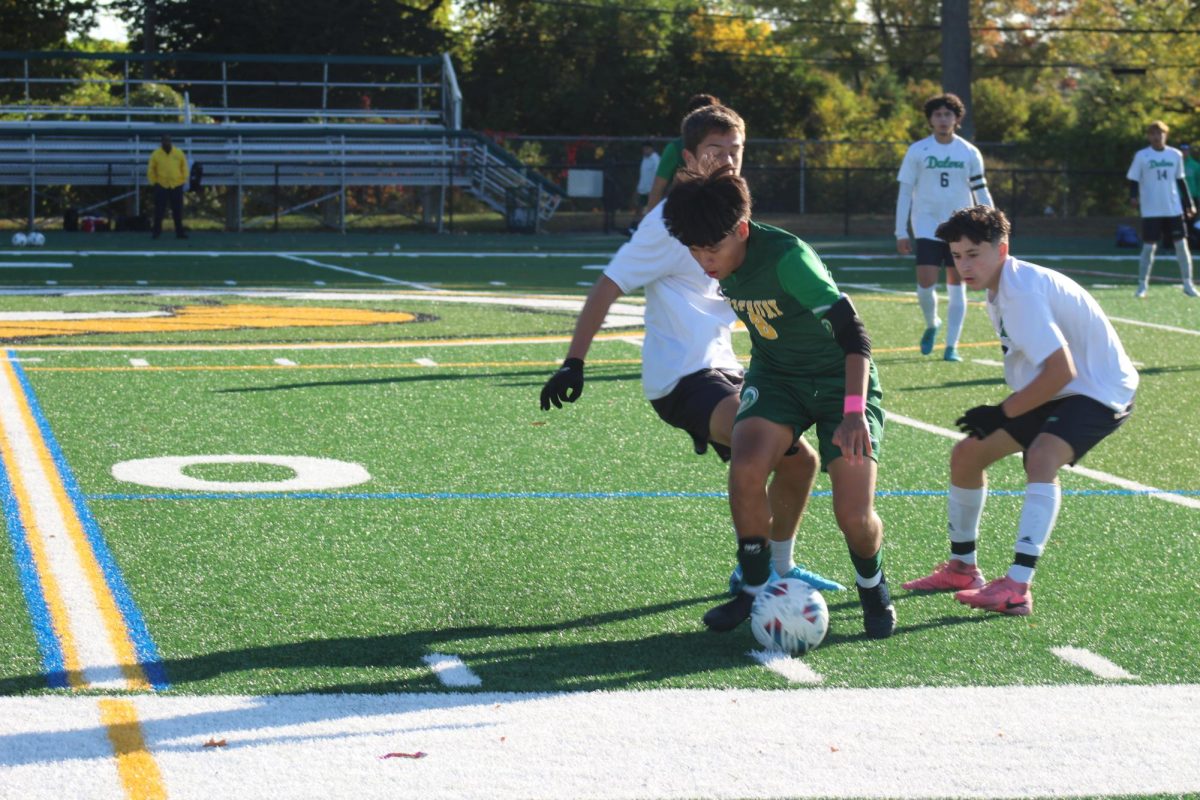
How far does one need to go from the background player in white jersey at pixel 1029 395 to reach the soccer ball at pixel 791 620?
78cm

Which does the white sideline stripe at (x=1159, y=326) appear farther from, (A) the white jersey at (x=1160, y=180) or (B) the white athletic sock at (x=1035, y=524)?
(B) the white athletic sock at (x=1035, y=524)

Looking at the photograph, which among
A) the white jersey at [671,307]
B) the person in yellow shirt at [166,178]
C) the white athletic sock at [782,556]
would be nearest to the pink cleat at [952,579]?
the white athletic sock at [782,556]

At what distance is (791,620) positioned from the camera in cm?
491

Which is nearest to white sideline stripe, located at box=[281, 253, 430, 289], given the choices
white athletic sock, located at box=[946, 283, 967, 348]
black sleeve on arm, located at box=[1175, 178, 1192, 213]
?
white athletic sock, located at box=[946, 283, 967, 348]

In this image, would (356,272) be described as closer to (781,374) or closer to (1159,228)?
(1159,228)

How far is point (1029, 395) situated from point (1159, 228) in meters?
14.1

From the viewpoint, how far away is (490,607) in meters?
5.48

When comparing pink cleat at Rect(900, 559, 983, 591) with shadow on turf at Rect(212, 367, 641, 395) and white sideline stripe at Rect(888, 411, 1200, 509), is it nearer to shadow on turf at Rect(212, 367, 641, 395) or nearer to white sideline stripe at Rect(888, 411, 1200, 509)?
white sideline stripe at Rect(888, 411, 1200, 509)

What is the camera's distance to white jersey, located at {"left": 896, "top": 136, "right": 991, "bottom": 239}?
12.6m

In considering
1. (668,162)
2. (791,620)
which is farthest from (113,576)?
(668,162)

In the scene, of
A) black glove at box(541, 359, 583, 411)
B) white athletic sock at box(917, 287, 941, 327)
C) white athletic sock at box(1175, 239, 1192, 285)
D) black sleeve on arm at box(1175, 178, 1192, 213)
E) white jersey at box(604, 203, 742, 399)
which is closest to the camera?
black glove at box(541, 359, 583, 411)

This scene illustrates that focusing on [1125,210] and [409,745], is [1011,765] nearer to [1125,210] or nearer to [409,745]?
[409,745]

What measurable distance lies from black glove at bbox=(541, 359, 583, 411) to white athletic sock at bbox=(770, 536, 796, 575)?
2.93ft

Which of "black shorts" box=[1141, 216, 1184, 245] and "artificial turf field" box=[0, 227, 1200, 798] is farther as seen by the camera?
"black shorts" box=[1141, 216, 1184, 245]
